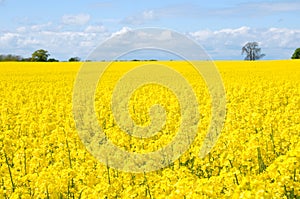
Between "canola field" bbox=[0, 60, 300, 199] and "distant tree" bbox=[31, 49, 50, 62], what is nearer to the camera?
"canola field" bbox=[0, 60, 300, 199]

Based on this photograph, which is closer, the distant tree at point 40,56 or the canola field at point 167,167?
the canola field at point 167,167

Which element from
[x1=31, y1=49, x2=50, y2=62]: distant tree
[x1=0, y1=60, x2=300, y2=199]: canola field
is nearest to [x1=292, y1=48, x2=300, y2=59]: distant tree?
[x1=31, y1=49, x2=50, y2=62]: distant tree

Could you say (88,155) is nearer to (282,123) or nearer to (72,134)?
(72,134)

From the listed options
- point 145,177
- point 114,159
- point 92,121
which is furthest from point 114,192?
point 92,121

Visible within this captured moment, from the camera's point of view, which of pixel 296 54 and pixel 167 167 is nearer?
pixel 167 167

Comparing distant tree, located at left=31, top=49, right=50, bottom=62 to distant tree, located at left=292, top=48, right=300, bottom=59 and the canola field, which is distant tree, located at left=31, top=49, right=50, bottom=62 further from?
the canola field

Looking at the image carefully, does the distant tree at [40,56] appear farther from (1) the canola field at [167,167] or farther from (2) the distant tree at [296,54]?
(1) the canola field at [167,167]

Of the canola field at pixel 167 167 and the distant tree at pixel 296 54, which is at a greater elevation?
the distant tree at pixel 296 54

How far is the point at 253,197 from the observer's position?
13.8 ft

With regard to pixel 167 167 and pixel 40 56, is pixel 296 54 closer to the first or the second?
pixel 40 56

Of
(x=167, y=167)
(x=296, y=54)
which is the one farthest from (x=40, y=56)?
(x=167, y=167)

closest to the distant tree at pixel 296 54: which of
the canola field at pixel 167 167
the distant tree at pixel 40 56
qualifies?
the distant tree at pixel 40 56

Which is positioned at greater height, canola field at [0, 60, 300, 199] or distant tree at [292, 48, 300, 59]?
distant tree at [292, 48, 300, 59]

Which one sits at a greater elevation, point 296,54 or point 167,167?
point 296,54
